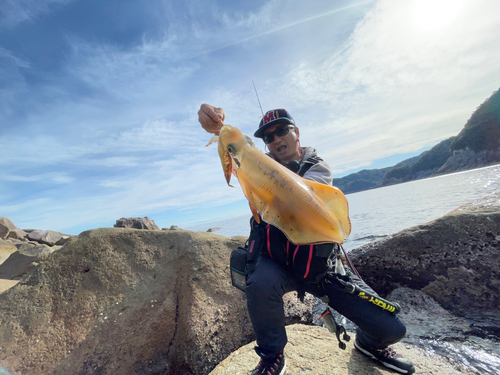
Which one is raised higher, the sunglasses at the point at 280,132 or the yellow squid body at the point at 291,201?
the sunglasses at the point at 280,132

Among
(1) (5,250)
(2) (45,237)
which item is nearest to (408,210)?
(1) (5,250)

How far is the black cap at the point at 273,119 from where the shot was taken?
10.1 ft

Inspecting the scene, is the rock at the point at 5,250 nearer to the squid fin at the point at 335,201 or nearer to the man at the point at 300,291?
the man at the point at 300,291

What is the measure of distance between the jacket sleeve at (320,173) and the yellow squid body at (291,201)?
30.4 inches

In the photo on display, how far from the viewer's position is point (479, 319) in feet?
10.4

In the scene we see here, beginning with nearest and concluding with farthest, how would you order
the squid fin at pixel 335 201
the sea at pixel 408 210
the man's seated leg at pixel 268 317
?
the squid fin at pixel 335 201
the man's seated leg at pixel 268 317
the sea at pixel 408 210

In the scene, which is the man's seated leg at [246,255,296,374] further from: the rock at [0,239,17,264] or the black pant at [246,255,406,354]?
the rock at [0,239,17,264]

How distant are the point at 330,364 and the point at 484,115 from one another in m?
120

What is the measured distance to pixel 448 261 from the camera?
376 centimetres

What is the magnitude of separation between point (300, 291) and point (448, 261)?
3162 millimetres

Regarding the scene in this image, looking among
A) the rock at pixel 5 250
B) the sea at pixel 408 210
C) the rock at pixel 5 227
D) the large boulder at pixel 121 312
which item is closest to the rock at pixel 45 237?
the rock at pixel 5 227

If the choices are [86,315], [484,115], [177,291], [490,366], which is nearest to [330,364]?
[490,366]

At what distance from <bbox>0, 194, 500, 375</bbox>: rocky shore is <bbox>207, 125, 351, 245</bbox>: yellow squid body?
6.40 ft

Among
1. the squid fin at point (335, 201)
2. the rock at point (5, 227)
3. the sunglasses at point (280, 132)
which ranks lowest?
the squid fin at point (335, 201)
